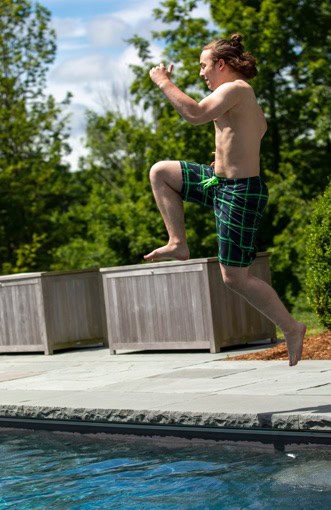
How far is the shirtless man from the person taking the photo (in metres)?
5.56

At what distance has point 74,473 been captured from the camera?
5.52 meters

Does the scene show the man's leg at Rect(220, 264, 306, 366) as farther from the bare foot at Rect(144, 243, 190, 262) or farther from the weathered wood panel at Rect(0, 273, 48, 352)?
the weathered wood panel at Rect(0, 273, 48, 352)

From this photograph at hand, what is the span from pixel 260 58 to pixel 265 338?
20.9m

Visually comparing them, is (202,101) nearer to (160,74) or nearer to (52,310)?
(160,74)

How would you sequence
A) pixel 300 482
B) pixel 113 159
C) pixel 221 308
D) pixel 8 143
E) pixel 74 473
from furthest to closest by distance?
1. pixel 113 159
2. pixel 8 143
3. pixel 221 308
4. pixel 74 473
5. pixel 300 482

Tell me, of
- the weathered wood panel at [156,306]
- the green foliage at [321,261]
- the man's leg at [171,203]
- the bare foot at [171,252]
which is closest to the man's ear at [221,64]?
the man's leg at [171,203]

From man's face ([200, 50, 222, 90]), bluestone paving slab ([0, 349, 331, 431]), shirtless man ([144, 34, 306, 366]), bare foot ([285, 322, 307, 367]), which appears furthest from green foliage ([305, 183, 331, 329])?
man's face ([200, 50, 222, 90])

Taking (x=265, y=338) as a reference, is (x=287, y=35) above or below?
above

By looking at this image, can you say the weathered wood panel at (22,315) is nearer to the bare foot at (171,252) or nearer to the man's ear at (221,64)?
the bare foot at (171,252)

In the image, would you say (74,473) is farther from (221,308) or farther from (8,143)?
(8,143)

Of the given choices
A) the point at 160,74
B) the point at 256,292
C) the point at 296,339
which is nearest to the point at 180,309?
Answer: the point at 296,339

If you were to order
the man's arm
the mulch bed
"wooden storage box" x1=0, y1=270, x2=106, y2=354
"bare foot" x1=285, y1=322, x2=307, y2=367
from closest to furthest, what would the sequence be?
Result: the man's arm
"bare foot" x1=285, y1=322, x2=307, y2=367
the mulch bed
"wooden storage box" x1=0, y1=270, x2=106, y2=354

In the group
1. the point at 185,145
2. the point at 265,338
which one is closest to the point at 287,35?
the point at 185,145

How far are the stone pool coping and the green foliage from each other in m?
1.17
